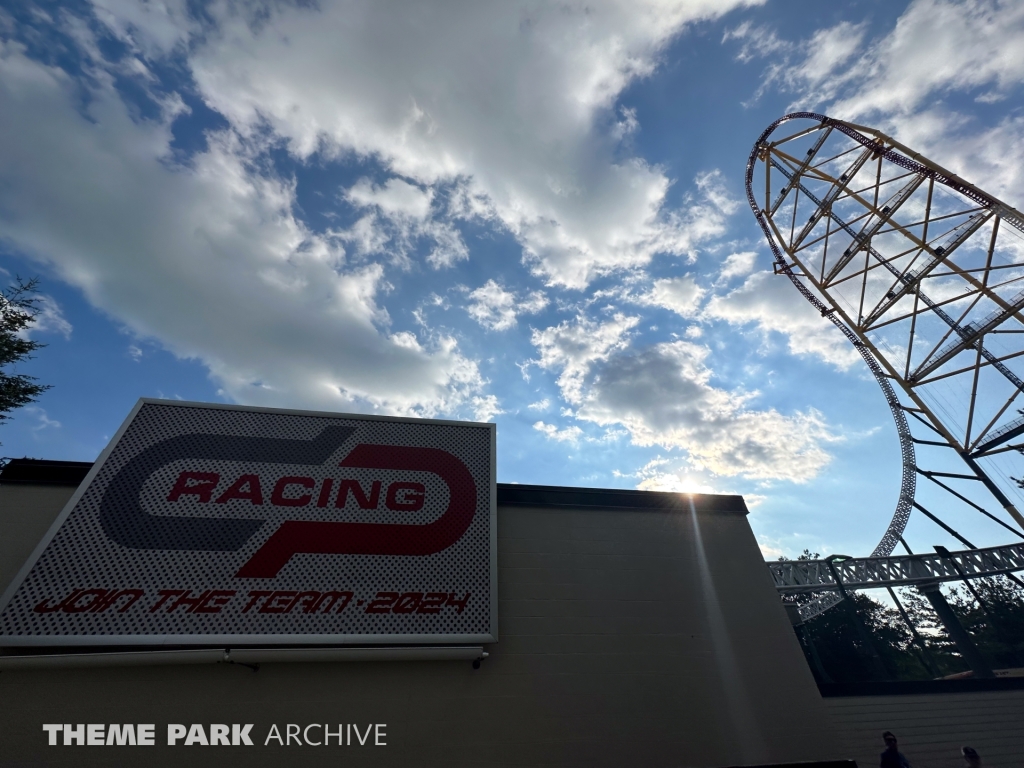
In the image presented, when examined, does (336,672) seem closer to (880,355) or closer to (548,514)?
(548,514)

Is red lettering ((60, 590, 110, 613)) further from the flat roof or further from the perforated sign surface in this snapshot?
the flat roof

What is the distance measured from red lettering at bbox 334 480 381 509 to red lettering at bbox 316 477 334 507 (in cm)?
16

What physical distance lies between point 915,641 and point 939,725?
37.3 meters

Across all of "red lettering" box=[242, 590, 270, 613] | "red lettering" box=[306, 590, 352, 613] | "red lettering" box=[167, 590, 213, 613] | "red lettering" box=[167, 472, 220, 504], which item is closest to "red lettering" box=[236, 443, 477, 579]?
"red lettering" box=[242, 590, 270, 613]

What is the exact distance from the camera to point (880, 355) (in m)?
16.1

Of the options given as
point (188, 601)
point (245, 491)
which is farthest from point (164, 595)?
point (245, 491)

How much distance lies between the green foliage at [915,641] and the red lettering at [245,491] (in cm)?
4014

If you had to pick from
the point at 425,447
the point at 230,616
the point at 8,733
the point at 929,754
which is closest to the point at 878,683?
the point at 929,754

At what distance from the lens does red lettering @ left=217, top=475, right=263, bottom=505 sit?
22.0ft

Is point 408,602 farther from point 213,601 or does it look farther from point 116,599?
point 116,599

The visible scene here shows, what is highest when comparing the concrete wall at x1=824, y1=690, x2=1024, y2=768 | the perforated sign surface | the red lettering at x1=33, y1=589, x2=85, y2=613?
the perforated sign surface

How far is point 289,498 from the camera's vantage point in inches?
269

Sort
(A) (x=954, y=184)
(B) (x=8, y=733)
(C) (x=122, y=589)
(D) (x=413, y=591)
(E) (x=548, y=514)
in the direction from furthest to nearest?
(A) (x=954, y=184)
(E) (x=548, y=514)
(D) (x=413, y=591)
(C) (x=122, y=589)
(B) (x=8, y=733)

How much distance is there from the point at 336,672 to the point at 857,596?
5873 centimetres
